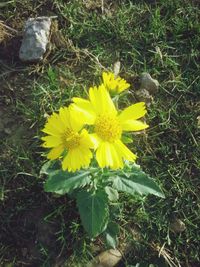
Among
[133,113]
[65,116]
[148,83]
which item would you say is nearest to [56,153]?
[65,116]

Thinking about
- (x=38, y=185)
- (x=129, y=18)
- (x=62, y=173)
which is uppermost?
(x=129, y=18)

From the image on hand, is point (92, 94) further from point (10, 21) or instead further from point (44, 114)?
point (10, 21)

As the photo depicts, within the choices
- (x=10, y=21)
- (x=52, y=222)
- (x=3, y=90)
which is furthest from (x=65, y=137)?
(x=10, y=21)

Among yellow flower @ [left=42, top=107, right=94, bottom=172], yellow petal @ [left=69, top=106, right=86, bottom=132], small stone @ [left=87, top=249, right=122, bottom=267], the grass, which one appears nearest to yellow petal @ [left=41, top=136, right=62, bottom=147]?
yellow flower @ [left=42, top=107, right=94, bottom=172]

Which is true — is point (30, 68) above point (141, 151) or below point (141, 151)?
above

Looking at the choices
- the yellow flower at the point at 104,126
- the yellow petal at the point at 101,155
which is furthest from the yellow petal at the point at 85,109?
the yellow petal at the point at 101,155

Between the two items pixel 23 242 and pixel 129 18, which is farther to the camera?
pixel 129 18
